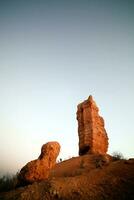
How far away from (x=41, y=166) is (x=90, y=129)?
461 inches

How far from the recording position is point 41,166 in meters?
14.5

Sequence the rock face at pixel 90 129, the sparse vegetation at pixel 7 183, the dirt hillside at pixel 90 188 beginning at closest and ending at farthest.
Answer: the dirt hillside at pixel 90 188
the sparse vegetation at pixel 7 183
the rock face at pixel 90 129

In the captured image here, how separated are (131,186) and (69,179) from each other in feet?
12.4

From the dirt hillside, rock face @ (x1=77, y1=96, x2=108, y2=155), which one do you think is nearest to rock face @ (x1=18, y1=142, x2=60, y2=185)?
the dirt hillside

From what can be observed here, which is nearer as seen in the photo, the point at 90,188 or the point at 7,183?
the point at 90,188

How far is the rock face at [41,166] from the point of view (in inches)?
552

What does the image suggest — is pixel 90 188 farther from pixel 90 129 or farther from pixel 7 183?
pixel 90 129

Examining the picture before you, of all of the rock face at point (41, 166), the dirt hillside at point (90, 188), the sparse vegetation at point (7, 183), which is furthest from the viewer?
the sparse vegetation at point (7, 183)

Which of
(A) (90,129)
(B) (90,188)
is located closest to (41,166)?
(B) (90,188)

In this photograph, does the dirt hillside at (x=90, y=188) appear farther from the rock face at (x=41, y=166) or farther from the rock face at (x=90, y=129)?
the rock face at (x=90, y=129)

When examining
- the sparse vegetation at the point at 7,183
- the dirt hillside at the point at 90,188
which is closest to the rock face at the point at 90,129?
the sparse vegetation at the point at 7,183

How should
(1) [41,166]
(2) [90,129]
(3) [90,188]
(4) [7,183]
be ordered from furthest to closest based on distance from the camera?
(2) [90,129]
(4) [7,183]
(1) [41,166]
(3) [90,188]

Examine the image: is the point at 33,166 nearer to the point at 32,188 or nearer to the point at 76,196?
the point at 32,188

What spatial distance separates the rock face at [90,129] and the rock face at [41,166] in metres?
9.17
